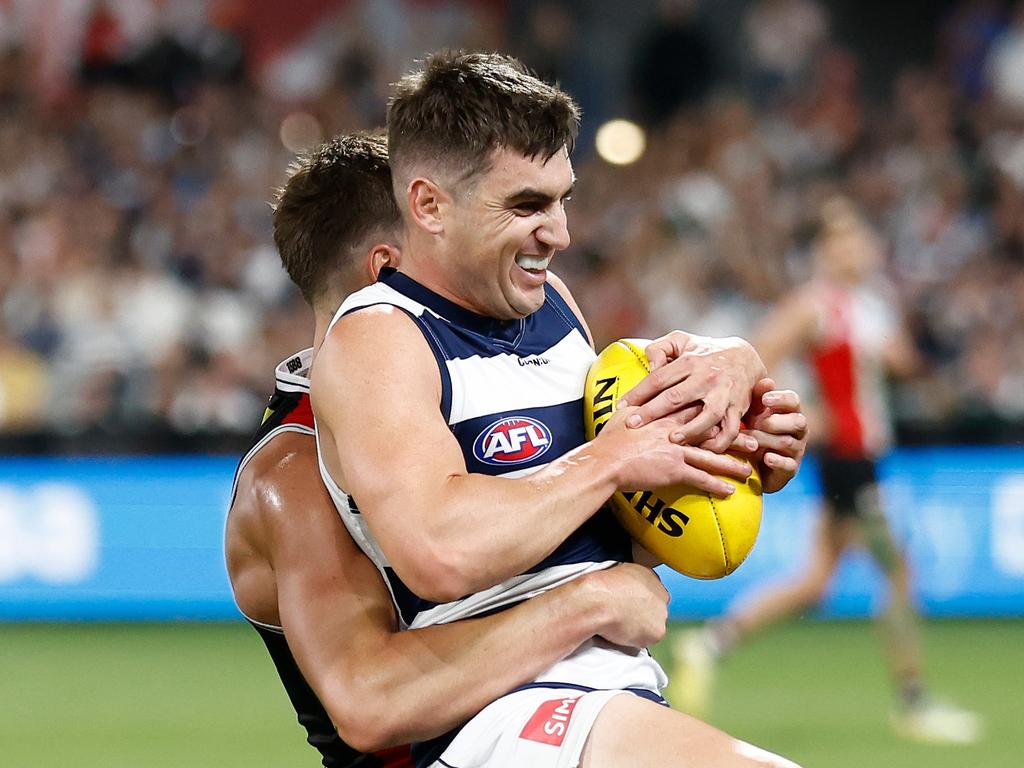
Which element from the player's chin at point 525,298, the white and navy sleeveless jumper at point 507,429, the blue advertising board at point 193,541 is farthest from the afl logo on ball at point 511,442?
the blue advertising board at point 193,541

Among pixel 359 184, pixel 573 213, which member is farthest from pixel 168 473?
pixel 359 184

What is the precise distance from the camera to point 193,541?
1091 centimetres

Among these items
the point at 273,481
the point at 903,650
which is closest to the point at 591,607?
the point at 273,481

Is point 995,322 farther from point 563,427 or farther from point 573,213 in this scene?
point 563,427

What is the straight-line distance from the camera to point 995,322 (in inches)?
483

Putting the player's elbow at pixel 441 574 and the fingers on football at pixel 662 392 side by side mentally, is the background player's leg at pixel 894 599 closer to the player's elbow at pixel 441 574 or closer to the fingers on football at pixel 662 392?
the fingers on football at pixel 662 392

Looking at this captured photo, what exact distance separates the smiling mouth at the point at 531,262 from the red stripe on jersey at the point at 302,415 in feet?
2.22

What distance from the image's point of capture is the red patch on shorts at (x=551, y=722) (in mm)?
2916

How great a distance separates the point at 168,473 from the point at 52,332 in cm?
185

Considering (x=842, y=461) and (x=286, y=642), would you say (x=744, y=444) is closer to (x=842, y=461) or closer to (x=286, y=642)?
(x=286, y=642)

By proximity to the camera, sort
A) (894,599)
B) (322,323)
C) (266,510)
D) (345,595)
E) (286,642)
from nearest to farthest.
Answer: (345,595), (266,510), (286,642), (322,323), (894,599)

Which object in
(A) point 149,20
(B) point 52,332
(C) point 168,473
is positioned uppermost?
(A) point 149,20

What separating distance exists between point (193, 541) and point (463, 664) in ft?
26.7

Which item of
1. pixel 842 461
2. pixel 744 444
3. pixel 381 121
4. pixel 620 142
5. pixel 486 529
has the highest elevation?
pixel 381 121
